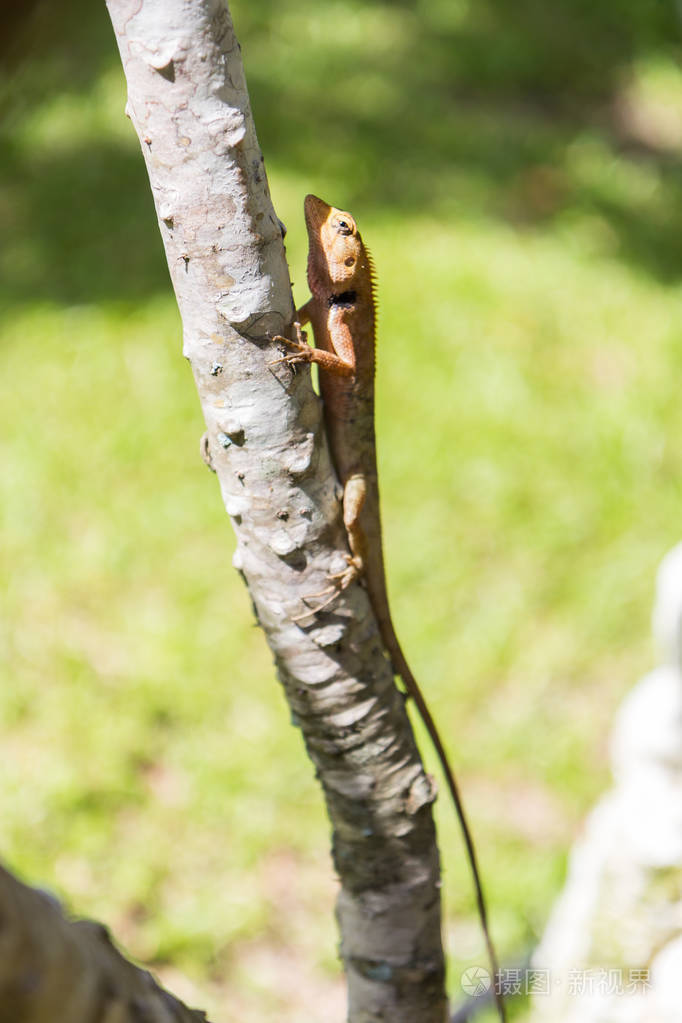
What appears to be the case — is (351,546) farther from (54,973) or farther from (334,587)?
(54,973)

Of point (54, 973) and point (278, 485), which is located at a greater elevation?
point (278, 485)

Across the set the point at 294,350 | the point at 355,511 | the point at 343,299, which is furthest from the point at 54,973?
the point at 343,299

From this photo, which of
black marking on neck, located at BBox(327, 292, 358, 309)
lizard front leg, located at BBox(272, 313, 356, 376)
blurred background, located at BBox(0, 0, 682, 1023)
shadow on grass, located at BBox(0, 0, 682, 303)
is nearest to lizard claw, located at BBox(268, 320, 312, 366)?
lizard front leg, located at BBox(272, 313, 356, 376)

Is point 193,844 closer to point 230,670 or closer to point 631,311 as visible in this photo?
point 230,670

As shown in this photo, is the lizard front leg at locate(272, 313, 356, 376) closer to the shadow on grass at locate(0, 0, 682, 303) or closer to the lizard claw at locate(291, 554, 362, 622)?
the lizard claw at locate(291, 554, 362, 622)

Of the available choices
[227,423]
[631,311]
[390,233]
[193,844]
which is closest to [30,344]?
[390,233]

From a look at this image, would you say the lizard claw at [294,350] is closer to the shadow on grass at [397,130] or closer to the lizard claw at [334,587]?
the lizard claw at [334,587]
